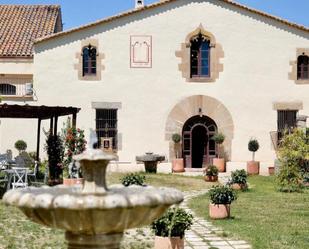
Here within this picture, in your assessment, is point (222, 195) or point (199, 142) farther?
point (199, 142)

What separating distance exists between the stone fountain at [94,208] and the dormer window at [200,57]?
64.0ft

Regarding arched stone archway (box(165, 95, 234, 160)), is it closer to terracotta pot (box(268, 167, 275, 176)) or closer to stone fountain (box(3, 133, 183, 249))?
terracotta pot (box(268, 167, 275, 176))

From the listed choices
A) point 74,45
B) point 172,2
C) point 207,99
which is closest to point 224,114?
point 207,99

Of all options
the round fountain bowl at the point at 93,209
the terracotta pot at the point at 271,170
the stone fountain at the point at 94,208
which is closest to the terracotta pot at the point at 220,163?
the terracotta pot at the point at 271,170

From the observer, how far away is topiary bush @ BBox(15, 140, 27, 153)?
24.5m

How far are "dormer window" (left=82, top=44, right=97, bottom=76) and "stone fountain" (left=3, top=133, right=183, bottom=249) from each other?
19209 millimetres

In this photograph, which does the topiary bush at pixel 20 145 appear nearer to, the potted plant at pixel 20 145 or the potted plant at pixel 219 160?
the potted plant at pixel 20 145

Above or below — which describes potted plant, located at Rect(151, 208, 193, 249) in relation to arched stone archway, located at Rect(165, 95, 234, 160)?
below

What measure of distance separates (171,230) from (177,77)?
16.6 m

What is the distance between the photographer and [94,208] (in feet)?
16.7

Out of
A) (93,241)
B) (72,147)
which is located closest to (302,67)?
(72,147)

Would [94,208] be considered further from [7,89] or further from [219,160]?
[7,89]

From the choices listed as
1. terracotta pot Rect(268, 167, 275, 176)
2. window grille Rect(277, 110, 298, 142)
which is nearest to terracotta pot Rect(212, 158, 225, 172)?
terracotta pot Rect(268, 167, 275, 176)

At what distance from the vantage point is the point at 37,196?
17.4ft
